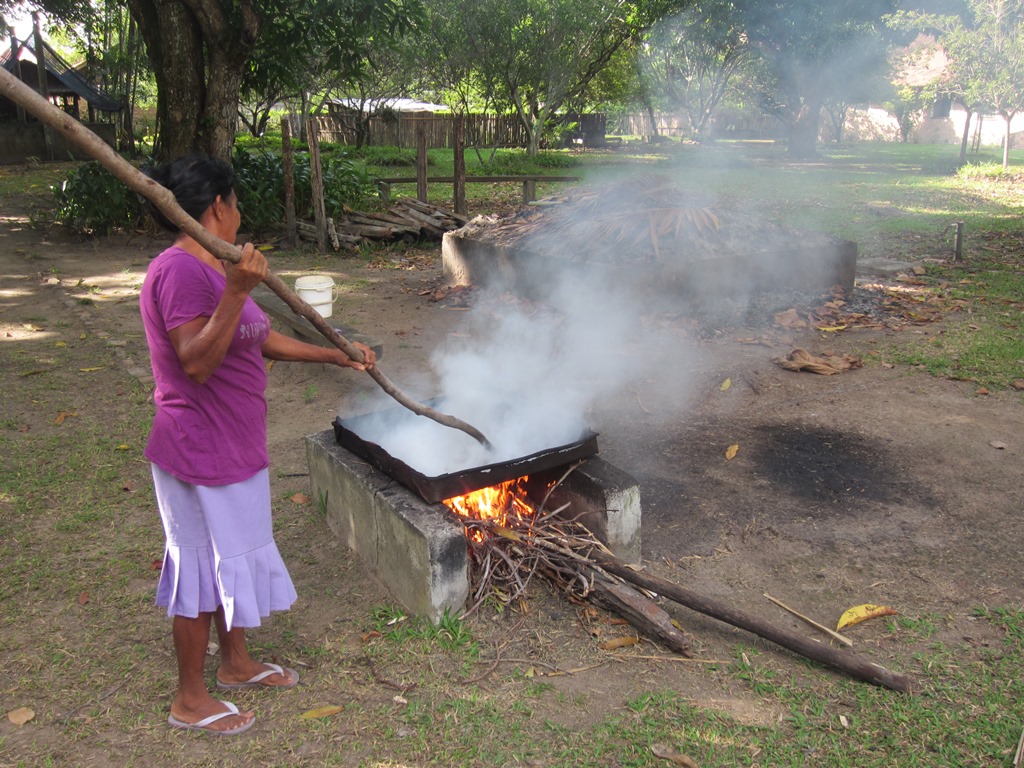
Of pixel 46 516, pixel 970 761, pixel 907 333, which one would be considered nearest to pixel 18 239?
pixel 46 516

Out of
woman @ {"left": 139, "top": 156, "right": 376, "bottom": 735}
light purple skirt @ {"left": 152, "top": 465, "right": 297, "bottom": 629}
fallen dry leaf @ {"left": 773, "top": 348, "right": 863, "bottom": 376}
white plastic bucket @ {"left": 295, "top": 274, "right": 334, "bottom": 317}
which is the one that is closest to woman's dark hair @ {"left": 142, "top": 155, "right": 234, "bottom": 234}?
woman @ {"left": 139, "top": 156, "right": 376, "bottom": 735}

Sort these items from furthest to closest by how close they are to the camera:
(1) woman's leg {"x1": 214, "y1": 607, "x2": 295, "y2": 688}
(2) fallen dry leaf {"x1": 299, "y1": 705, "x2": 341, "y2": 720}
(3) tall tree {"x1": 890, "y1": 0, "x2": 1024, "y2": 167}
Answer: (3) tall tree {"x1": 890, "y1": 0, "x2": 1024, "y2": 167} → (1) woman's leg {"x1": 214, "y1": 607, "x2": 295, "y2": 688} → (2) fallen dry leaf {"x1": 299, "y1": 705, "x2": 341, "y2": 720}

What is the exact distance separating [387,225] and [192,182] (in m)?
9.63

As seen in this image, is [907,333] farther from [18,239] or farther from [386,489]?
[18,239]

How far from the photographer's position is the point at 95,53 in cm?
2688

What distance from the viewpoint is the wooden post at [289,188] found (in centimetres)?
1042

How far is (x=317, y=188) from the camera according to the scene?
10.7 meters

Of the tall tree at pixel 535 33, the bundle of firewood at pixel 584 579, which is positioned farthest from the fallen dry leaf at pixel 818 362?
the tall tree at pixel 535 33

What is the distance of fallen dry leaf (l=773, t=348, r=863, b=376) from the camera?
612cm

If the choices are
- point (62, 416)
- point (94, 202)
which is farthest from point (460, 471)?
point (94, 202)

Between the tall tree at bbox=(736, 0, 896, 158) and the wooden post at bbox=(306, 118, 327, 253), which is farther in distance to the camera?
the tall tree at bbox=(736, 0, 896, 158)

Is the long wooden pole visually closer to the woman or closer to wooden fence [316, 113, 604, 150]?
the woman

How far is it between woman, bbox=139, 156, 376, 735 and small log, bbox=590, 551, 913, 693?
1.34m

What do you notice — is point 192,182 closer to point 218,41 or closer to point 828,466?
point 828,466
